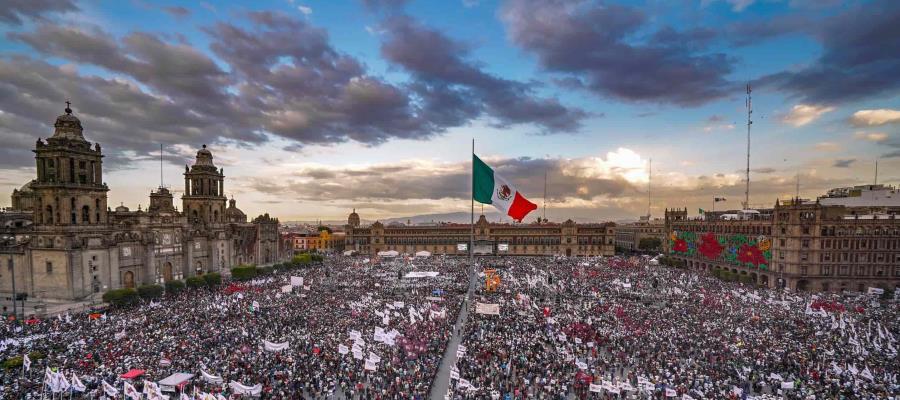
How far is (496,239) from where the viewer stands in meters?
115

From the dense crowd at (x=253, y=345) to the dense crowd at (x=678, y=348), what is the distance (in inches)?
162

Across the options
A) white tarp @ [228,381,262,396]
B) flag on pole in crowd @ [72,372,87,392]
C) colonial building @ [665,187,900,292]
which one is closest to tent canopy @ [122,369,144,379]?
flag on pole in crowd @ [72,372,87,392]

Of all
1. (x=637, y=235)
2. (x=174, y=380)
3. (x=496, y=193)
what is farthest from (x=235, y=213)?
(x=637, y=235)

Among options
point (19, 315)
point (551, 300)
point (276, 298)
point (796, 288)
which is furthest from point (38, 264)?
point (796, 288)

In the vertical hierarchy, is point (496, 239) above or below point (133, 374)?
below

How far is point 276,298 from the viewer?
4381 cm

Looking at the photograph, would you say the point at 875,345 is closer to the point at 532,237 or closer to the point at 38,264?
the point at 38,264

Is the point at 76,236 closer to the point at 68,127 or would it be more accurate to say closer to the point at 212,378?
the point at 68,127

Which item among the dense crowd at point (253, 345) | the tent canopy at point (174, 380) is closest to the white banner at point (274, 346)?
the dense crowd at point (253, 345)

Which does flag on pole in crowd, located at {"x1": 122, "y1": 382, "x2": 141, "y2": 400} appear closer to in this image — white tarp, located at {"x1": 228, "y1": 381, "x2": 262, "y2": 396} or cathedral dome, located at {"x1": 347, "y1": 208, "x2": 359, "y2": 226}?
white tarp, located at {"x1": 228, "y1": 381, "x2": 262, "y2": 396}

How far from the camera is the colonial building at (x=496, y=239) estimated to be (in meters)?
Answer: 113

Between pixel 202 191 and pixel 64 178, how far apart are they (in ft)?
Result: 84.5

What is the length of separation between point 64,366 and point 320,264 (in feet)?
180

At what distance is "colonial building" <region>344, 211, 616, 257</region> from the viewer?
112938mm
